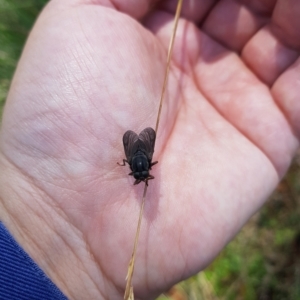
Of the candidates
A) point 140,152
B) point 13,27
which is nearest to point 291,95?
point 140,152

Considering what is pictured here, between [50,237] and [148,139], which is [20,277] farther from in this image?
[148,139]

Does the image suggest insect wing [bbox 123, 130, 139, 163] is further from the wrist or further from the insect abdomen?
the wrist

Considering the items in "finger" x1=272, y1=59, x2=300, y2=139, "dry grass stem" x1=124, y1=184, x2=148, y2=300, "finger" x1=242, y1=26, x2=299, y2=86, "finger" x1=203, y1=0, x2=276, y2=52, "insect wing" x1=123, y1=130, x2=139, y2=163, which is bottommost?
"dry grass stem" x1=124, y1=184, x2=148, y2=300

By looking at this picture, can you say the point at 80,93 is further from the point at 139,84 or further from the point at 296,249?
the point at 296,249

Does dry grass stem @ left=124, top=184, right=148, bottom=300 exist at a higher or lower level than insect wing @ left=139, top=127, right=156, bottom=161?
lower

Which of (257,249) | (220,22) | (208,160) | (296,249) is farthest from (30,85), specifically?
(296,249)

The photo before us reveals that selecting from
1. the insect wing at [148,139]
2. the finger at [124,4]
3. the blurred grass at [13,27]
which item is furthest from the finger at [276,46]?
the blurred grass at [13,27]

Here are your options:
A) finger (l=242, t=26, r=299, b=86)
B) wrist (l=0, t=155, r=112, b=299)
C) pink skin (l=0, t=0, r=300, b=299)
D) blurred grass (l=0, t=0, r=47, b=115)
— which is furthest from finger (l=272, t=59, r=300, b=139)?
blurred grass (l=0, t=0, r=47, b=115)
